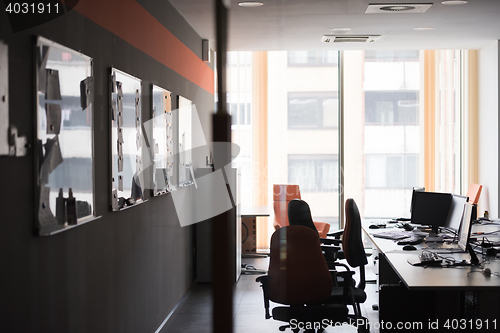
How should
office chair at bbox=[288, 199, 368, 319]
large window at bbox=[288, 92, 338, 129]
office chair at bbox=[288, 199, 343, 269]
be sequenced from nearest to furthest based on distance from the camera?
office chair at bbox=[288, 199, 368, 319], office chair at bbox=[288, 199, 343, 269], large window at bbox=[288, 92, 338, 129]

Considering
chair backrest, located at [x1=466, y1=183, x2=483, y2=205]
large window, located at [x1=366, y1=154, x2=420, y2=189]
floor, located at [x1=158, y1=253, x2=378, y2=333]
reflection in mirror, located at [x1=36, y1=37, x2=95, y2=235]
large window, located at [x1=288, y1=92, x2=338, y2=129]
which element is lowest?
floor, located at [x1=158, y1=253, x2=378, y2=333]

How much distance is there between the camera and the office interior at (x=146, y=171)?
5.61ft

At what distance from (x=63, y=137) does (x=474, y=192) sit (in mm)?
5745

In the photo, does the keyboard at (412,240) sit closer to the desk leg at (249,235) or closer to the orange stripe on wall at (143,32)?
the orange stripe on wall at (143,32)

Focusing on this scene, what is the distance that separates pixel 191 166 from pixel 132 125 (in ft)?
5.86

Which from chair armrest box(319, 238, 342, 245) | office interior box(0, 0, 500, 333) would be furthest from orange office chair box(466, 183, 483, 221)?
chair armrest box(319, 238, 342, 245)

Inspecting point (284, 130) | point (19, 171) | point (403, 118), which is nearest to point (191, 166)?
point (284, 130)

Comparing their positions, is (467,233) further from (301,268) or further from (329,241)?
(329,241)

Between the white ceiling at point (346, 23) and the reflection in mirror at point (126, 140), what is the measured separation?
1.12 metres

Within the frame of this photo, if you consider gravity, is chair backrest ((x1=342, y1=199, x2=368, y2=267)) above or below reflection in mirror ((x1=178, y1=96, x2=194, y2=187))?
below

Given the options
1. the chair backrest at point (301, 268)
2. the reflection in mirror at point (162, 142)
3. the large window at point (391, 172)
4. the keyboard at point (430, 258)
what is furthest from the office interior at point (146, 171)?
the keyboard at point (430, 258)

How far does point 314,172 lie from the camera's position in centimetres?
653

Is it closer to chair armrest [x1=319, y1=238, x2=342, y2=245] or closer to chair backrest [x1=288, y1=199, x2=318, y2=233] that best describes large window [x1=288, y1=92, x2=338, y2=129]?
chair armrest [x1=319, y1=238, x2=342, y2=245]

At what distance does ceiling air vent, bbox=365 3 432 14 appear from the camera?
4.23 metres
